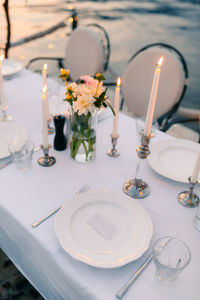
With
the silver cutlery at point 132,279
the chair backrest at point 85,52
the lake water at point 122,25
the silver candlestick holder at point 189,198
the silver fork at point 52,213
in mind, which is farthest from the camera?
the lake water at point 122,25

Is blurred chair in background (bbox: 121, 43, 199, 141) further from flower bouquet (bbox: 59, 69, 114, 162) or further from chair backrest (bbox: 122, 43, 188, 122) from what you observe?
flower bouquet (bbox: 59, 69, 114, 162)

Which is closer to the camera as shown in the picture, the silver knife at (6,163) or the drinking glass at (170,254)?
the drinking glass at (170,254)

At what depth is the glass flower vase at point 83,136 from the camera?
1.10 meters

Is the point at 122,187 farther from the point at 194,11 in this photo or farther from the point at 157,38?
the point at 194,11

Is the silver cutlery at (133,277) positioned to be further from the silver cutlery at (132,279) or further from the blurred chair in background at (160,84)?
the blurred chair in background at (160,84)

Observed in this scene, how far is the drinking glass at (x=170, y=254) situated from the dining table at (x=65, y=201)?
0.03 m

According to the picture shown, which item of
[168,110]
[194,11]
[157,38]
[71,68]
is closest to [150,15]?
[194,11]

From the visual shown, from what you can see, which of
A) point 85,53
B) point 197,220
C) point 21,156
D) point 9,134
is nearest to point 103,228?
point 197,220

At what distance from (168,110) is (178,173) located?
848mm

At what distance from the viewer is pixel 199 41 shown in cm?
597

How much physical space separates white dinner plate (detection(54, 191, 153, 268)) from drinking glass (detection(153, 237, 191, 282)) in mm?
41

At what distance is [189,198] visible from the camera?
1100 mm

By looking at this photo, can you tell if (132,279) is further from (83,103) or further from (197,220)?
(83,103)

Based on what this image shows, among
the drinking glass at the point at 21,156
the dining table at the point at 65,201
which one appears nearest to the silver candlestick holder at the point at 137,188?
the dining table at the point at 65,201
